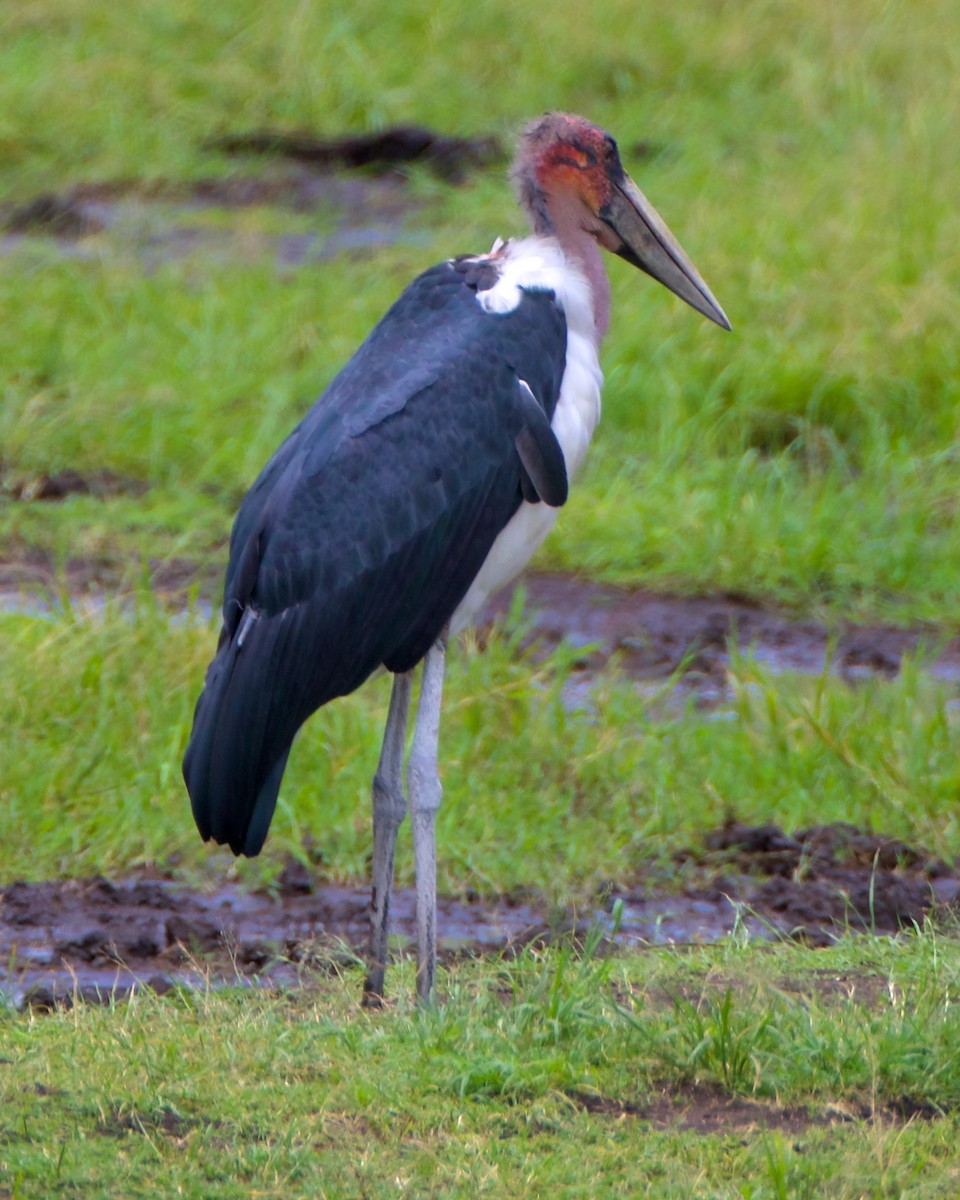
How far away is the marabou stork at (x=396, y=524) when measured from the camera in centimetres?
337

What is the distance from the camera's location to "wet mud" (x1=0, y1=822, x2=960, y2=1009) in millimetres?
3748

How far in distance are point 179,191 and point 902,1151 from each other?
6827mm

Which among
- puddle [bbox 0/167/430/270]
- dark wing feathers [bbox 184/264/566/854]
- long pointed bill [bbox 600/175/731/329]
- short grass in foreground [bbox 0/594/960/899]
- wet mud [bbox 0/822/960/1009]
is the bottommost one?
wet mud [bbox 0/822/960/1009]

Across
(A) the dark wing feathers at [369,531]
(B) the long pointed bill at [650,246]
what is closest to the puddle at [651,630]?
(B) the long pointed bill at [650,246]

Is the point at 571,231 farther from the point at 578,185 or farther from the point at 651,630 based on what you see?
the point at 651,630

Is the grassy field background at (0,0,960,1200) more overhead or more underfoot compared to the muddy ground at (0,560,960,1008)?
more overhead

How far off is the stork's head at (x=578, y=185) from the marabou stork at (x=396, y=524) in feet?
0.88

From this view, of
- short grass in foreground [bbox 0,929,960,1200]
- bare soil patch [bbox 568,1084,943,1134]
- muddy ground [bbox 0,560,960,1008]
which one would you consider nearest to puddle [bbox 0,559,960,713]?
muddy ground [bbox 0,560,960,1008]

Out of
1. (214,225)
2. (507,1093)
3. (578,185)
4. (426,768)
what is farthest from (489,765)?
(214,225)

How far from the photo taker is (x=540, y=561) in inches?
230

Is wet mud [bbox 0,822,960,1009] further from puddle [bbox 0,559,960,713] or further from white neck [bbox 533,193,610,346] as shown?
white neck [bbox 533,193,610,346]

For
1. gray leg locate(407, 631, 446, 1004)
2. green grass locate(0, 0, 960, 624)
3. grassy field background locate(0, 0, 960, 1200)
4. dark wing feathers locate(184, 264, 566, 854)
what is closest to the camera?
grassy field background locate(0, 0, 960, 1200)

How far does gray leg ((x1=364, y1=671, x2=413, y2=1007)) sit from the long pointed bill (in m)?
0.89

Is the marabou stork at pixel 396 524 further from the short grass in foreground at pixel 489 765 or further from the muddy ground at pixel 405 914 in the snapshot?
the short grass in foreground at pixel 489 765
